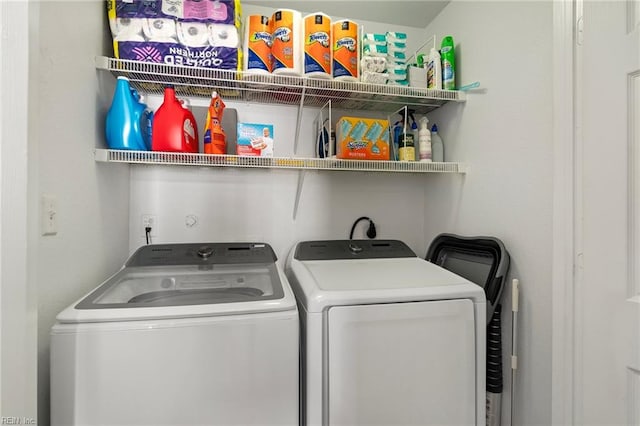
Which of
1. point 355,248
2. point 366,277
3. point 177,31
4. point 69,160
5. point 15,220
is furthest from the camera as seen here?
point 355,248

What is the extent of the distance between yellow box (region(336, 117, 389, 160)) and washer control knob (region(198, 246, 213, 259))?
87 centimetres

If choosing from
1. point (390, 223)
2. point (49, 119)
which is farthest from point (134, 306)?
point (390, 223)

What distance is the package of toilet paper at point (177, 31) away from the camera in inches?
54.5

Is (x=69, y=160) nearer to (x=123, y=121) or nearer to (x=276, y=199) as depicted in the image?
(x=123, y=121)

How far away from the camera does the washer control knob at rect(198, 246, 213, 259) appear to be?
158cm

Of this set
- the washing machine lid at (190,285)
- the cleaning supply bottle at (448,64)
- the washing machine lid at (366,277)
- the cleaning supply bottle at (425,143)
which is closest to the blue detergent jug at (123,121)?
the washing machine lid at (190,285)

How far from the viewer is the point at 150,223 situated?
5.78 ft

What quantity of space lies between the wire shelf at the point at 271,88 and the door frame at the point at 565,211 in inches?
22.7

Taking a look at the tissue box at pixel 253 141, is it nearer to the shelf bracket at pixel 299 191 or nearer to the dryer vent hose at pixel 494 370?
the shelf bracket at pixel 299 191

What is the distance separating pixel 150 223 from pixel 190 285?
61 centimetres

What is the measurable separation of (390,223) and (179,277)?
1.36 meters

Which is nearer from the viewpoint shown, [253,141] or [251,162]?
[251,162]

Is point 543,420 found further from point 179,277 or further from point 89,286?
point 89,286

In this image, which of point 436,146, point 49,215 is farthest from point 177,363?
point 436,146
